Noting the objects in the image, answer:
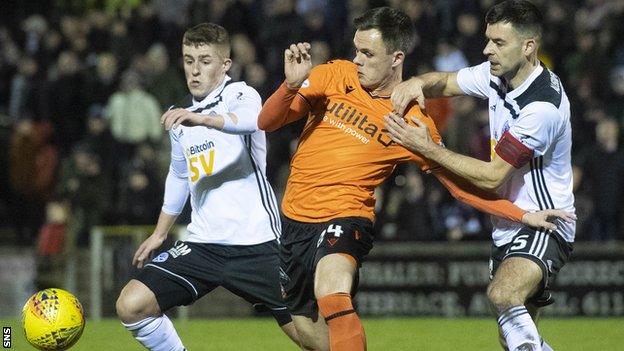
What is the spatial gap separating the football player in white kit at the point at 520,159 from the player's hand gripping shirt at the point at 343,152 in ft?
0.59

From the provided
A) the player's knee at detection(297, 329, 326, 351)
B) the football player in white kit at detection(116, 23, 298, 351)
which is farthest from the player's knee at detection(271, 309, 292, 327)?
the player's knee at detection(297, 329, 326, 351)

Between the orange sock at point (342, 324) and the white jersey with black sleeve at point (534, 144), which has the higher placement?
the white jersey with black sleeve at point (534, 144)

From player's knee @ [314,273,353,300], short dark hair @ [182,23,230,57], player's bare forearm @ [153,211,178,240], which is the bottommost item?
player's knee @ [314,273,353,300]

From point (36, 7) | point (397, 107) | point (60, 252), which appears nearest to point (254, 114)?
point (397, 107)

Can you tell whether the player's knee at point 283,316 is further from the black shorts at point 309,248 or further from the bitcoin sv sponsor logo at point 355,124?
the bitcoin sv sponsor logo at point 355,124

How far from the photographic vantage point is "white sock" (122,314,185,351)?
756 cm

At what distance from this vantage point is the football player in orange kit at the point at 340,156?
7.05 metres

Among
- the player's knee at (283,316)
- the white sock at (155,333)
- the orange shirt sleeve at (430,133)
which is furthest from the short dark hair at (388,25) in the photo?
the white sock at (155,333)

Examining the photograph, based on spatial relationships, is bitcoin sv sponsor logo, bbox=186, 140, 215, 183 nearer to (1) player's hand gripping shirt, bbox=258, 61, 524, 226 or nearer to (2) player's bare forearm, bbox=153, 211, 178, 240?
(2) player's bare forearm, bbox=153, 211, 178, 240

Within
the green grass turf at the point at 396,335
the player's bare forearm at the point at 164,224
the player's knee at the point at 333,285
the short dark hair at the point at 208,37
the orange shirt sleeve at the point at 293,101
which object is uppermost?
the short dark hair at the point at 208,37

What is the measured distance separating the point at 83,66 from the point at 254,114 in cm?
1032

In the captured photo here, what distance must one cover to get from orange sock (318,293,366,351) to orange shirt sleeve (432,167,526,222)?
106 cm

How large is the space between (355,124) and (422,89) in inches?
20.4

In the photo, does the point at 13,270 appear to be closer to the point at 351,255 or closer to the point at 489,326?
the point at 489,326
